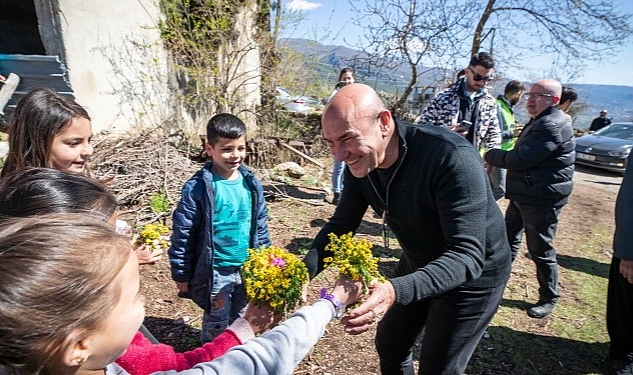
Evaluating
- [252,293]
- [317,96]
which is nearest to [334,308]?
[252,293]

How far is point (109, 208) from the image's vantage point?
5.51 ft

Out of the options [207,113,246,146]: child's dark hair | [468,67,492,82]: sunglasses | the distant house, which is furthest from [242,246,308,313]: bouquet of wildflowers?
the distant house

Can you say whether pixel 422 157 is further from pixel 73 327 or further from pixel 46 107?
pixel 46 107

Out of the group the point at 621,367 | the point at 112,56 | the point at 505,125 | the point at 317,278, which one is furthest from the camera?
the point at 112,56

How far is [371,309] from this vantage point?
158 cm

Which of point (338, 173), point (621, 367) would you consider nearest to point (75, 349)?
point (621, 367)

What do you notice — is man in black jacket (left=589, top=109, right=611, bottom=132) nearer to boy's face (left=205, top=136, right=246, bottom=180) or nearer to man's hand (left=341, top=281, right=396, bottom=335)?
boy's face (left=205, top=136, right=246, bottom=180)

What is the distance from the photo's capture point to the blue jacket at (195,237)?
2633mm

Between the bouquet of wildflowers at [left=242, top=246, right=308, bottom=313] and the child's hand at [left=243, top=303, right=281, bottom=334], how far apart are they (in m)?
0.02

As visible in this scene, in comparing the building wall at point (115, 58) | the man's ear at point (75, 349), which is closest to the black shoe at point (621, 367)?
the man's ear at point (75, 349)

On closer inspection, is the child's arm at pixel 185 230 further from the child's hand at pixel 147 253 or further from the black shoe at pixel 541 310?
the black shoe at pixel 541 310

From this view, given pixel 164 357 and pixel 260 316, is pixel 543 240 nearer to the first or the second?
pixel 260 316

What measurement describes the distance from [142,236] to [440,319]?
1786 millimetres

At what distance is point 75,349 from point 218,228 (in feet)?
6.16
